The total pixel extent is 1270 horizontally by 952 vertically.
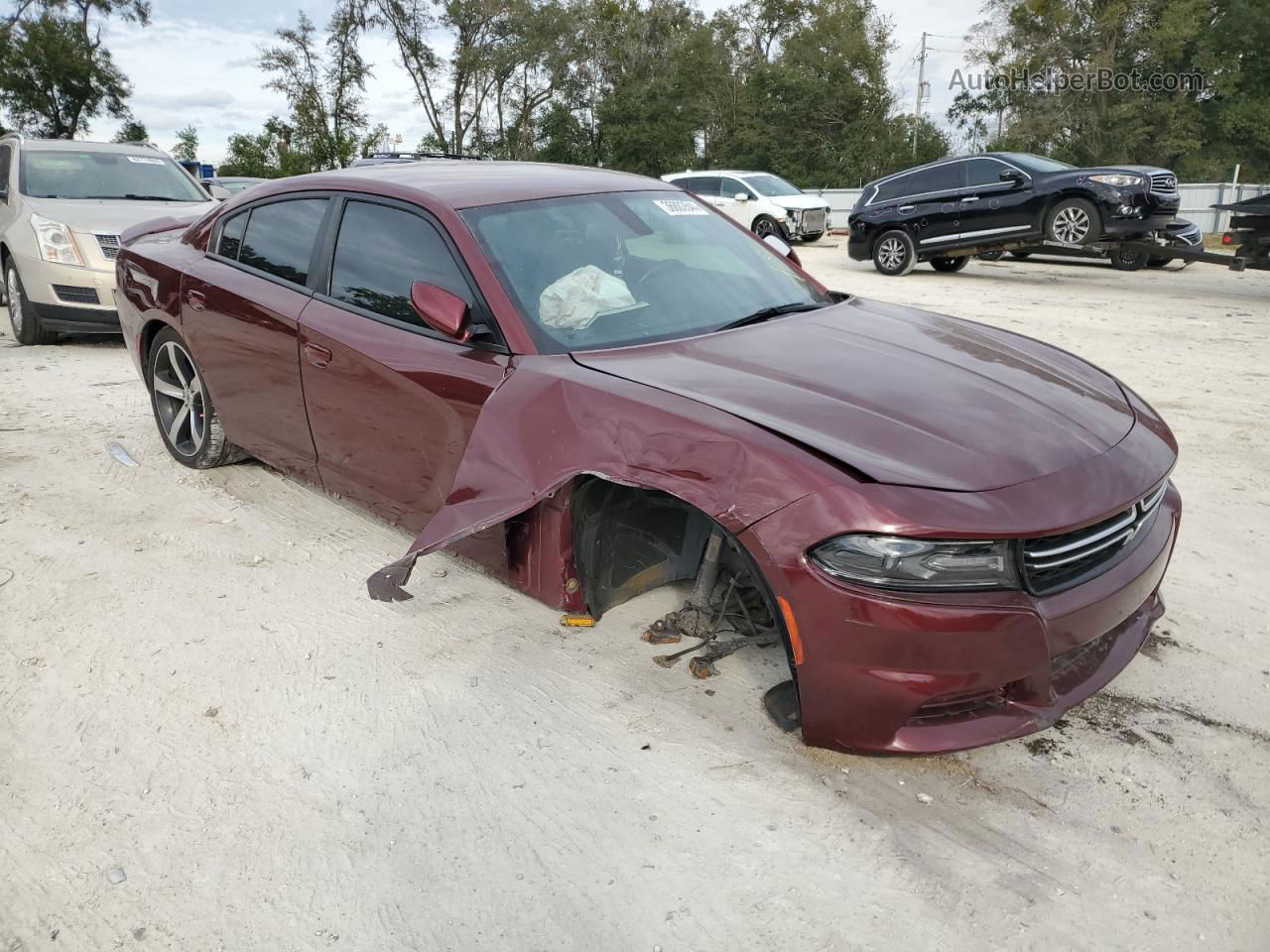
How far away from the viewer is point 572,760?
8.95 ft

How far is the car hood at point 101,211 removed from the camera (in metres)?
8.08

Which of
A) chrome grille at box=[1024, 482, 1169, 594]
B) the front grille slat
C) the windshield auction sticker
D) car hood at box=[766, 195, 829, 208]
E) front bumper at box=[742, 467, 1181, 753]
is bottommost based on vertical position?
front bumper at box=[742, 467, 1181, 753]

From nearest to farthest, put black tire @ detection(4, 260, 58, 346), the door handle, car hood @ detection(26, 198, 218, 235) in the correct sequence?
the door handle
car hood @ detection(26, 198, 218, 235)
black tire @ detection(4, 260, 58, 346)

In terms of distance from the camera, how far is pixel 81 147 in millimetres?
9211

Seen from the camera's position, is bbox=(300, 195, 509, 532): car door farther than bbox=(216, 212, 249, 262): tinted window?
No

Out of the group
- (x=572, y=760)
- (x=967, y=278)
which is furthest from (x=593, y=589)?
(x=967, y=278)

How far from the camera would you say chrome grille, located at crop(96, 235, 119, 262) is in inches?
315

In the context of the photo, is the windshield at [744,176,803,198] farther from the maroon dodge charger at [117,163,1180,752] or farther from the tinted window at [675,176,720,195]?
the maroon dodge charger at [117,163,1180,752]

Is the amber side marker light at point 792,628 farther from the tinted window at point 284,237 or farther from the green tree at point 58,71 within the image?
the green tree at point 58,71

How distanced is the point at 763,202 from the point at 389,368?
18625 mm

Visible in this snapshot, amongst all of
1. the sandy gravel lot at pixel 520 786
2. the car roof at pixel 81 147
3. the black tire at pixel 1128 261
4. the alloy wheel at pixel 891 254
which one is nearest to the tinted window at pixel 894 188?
the alloy wheel at pixel 891 254

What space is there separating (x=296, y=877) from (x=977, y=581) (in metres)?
1.76

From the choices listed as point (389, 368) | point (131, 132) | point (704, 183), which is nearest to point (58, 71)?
point (131, 132)

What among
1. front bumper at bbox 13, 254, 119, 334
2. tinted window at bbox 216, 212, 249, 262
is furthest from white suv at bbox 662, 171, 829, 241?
tinted window at bbox 216, 212, 249, 262
